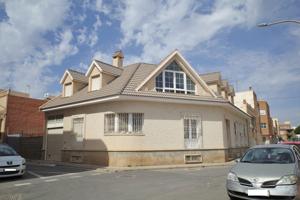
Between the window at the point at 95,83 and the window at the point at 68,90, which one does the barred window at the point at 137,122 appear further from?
the window at the point at 68,90

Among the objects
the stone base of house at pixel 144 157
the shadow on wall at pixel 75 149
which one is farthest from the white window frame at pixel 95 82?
the stone base of house at pixel 144 157

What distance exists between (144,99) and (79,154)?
6.12 m

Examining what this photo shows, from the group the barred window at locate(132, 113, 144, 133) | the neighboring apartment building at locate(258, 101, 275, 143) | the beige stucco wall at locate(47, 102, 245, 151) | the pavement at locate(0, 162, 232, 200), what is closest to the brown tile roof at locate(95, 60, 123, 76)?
the beige stucco wall at locate(47, 102, 245, 151)

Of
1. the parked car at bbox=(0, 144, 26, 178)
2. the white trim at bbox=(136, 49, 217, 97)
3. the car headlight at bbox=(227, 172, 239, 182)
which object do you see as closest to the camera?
the car headlight at bbox=(227, 172, 239, 182)

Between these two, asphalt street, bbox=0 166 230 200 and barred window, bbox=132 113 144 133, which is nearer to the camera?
asphalt street, bbox=0 166 230 200

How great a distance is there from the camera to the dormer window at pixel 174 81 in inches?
784

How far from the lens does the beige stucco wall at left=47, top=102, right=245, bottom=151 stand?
58.5 ft

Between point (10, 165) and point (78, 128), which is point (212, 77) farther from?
point (10, 165)

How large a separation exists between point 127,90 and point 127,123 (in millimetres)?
2086

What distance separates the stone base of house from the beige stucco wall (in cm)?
29

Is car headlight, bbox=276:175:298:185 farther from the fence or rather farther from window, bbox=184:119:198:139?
the fence

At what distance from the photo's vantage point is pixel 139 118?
18203 mm

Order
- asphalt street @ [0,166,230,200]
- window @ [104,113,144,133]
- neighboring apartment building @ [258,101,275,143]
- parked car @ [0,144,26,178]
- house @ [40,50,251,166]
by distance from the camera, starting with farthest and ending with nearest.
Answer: neighboring apartment building @ [258,101,275,143], window @ [104,113,144,133], house @ [40,50,251,166], parked car @ [0,144,26,178], asphalt street @ [0,166,230,200]

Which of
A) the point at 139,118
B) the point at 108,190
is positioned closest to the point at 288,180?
the point at 108,190
